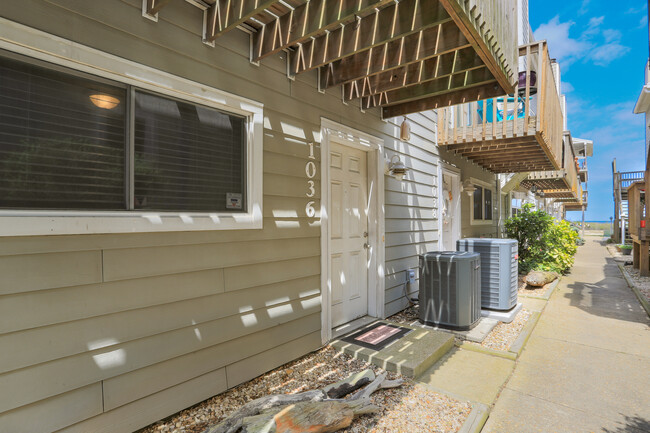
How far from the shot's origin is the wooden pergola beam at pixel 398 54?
2.31 metres

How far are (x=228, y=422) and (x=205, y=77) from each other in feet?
7.33

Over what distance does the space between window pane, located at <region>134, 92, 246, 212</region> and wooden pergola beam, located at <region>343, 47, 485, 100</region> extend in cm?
145

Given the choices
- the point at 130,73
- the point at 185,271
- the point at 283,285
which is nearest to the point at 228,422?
the point at 185,271

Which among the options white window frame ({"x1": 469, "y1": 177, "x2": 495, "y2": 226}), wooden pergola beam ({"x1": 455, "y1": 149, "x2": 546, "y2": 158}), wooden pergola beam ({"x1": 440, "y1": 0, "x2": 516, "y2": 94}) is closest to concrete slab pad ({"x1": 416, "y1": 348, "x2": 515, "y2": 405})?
wooden pergola beam ({"x1": 440, "y1": 0, "x2": 516, "y2": 94})

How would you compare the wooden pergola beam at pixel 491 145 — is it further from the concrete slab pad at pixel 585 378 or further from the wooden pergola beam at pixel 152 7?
the wooden pergola beam at pixel 152 7

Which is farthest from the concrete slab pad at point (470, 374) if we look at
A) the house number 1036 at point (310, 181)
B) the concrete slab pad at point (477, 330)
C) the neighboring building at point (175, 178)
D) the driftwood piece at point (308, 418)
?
the house number 1036 at point (310, 181)

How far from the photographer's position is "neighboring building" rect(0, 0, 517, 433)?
162 cm

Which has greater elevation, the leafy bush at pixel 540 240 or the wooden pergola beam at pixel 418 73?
the wooden pergola beam at pixel 418 73

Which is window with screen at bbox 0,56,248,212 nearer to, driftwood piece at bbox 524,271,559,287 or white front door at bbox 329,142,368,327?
white front door at bbox 329,142,368,327

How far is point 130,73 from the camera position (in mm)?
1926

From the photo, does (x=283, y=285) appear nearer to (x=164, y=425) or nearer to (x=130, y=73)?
(x=164, y=425)

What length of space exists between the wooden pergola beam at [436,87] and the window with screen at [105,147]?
6.21 ft

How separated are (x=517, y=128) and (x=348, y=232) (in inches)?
116

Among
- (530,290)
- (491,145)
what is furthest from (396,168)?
(530,290)
